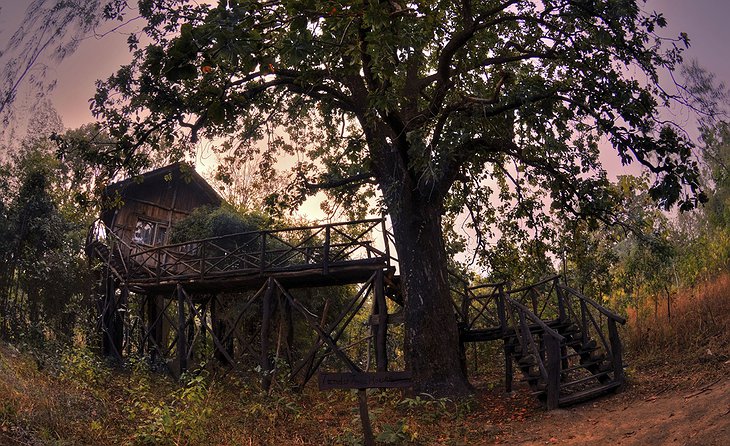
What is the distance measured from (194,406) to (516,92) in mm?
7333

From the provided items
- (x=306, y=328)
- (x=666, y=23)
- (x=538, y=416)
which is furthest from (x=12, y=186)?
(x=666, y=23)

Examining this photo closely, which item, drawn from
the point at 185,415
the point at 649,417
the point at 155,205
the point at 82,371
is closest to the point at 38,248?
the point at 155,205

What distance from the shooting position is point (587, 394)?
10.6 metres

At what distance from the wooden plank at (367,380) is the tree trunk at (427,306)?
4.05 meters

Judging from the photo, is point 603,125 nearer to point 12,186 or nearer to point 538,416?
point 538,416

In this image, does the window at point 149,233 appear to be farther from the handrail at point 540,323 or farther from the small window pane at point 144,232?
the handrail at point 540,323

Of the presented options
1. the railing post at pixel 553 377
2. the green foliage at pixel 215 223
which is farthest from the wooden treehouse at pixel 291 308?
the green foliage at pixel 215 223

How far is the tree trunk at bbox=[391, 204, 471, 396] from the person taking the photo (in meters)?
12.2

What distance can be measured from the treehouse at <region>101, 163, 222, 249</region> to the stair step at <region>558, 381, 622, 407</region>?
15230 mm

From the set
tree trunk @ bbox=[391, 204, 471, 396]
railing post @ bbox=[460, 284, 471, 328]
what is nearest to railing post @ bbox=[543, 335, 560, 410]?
tree trunk @ bbox=[391, 204, 471, 396]

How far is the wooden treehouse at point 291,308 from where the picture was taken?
39.0ft

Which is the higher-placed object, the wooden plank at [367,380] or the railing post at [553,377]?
the wooden plank at [367,380]

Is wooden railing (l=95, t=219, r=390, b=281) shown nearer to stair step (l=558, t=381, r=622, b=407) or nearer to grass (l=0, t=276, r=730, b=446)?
grass (l=0, t=276, r=730, b=446)

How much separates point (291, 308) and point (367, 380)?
9.85 m
